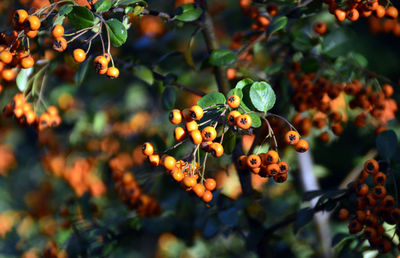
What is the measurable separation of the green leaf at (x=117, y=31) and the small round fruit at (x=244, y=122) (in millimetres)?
458

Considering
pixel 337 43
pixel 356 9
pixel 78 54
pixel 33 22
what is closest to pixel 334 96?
pixel 337 43

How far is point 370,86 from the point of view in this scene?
6.01ft

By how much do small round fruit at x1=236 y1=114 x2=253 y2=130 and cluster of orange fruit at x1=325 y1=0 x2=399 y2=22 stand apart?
0.57 m

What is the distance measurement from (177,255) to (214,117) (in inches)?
67.5

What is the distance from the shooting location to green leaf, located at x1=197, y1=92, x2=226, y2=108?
1261 millimetres

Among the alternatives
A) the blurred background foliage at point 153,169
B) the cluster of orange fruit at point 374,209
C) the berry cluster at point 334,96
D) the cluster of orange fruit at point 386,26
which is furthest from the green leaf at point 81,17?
the cluster of orange fruit at point 386,26

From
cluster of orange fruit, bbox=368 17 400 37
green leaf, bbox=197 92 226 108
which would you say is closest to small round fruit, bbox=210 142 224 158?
green leaf, bbox=197 92 226 108

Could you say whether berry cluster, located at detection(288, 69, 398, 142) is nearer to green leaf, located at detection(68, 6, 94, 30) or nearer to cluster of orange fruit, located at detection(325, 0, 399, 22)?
cluster of orange fruit, located at detection(325, 0, 399, 22)

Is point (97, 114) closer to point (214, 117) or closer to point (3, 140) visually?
point (214, 117)

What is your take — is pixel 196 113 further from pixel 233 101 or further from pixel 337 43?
pixel 337 43

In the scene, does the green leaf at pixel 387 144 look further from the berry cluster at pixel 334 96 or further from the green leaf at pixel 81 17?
the green leaf at pixel 81 17

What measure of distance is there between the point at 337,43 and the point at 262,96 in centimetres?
65

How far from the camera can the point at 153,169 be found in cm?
200

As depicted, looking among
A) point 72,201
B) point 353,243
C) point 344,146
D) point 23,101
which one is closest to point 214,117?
point 353,243
